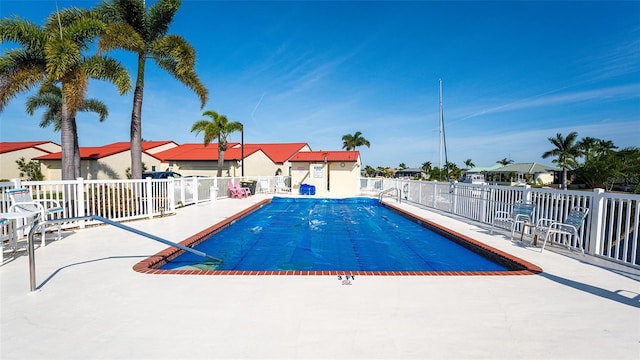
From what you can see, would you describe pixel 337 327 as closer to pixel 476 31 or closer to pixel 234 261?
pixel 234 261

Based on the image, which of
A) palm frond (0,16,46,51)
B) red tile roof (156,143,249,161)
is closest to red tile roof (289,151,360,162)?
red tile roof (156,143,249,161)

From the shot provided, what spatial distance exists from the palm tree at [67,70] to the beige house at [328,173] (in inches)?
431

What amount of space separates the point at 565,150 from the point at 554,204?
40019 mm

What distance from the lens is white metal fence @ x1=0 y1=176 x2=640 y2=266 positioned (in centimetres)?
470

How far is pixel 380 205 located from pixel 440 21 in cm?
985

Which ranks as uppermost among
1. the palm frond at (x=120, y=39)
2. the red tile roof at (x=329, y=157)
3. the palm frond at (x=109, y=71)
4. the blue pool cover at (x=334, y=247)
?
the palm frond at (x=120, y=39)

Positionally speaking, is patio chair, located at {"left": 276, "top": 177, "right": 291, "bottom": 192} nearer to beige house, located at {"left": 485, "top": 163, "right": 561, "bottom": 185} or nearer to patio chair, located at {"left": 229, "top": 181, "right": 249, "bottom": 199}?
patio chair, located at {"left": 229, "top": 181, "right": 249, "bottom": 199}

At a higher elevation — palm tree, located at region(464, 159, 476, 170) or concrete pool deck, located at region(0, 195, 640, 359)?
palm tree, located at region(464, 159, 476, 170)

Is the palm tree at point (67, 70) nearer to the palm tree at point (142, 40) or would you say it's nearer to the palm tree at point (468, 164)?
the palm tree at point (142, 40)

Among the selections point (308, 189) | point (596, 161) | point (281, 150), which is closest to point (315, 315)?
point (308, 189)

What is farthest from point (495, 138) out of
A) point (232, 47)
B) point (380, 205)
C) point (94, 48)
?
point (94, 48)

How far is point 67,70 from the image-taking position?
29.5 ft

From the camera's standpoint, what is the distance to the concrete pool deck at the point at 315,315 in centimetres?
222

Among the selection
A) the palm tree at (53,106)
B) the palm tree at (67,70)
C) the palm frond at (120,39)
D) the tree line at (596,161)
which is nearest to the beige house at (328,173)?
the tree line at (596,161)
